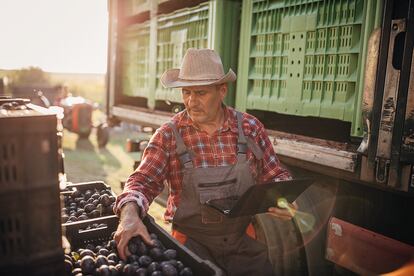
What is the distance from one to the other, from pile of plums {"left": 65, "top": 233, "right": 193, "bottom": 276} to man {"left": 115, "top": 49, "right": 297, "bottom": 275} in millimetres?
504

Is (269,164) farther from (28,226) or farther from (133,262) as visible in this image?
(28,226)

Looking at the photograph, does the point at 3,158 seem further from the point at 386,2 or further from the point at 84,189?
the point at 386,2

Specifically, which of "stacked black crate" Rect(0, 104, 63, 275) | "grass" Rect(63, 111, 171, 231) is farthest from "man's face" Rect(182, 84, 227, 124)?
"grass" Rect(63, 111, 171, 231)

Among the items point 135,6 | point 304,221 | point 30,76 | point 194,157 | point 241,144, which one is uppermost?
point 135,6

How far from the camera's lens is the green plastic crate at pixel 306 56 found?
2.76 metres

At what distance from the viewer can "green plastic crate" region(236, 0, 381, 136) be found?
9.06 feet

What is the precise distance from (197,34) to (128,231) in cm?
293

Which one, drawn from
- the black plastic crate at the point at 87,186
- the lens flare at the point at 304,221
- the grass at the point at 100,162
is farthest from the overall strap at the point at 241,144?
the grass at the point at 100,162

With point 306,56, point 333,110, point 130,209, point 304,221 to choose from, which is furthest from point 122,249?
point 306,56

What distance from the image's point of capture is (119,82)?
6.57m

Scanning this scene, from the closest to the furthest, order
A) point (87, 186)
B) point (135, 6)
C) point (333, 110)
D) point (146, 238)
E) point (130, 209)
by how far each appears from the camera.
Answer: point (146, 238)
point (130, 209)
point (333, 110)
point (87, 186)
point (135, 6)

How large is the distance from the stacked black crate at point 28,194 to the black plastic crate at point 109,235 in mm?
632

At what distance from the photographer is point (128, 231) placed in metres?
2.06

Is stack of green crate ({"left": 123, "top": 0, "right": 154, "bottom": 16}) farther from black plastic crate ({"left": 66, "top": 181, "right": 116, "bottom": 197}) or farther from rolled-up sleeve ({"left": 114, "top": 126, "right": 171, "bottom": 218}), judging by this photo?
rolled-up sleeve ({"left": 114, "top": 126, "right": 171, "bottom": 218})
